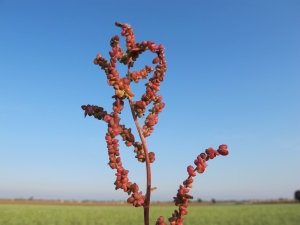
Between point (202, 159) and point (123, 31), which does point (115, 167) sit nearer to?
point (202, 159)

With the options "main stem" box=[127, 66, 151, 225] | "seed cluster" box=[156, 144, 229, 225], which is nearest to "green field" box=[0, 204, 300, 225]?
"seed cluster" box=[156, 144, 229, 225]

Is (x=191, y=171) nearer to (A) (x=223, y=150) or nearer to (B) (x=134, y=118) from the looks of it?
(A) (x=223, y=150)

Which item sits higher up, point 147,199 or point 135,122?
point 135,122

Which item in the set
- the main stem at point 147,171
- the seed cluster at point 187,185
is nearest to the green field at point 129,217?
the seed cluster at point 187,185

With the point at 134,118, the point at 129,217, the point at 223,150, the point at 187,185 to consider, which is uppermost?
the point at 134,118

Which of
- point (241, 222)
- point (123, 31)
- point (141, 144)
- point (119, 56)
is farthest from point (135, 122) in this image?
point (241, 222)

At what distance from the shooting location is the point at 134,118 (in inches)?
79.6

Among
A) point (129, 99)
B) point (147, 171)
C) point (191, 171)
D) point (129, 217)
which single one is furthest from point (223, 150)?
point (129, 217)

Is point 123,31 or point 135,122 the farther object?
point 123,31

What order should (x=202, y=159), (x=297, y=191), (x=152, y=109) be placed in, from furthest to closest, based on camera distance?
(x=297, y=191)
(x=152, y=109)
(x=202, y=159)

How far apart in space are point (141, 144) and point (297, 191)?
81.1 m

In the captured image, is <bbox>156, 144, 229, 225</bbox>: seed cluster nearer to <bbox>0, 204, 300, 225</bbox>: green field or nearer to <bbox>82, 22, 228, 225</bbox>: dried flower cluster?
<bbox>82, 22, 228, 225</bbox>: dried flower cluster

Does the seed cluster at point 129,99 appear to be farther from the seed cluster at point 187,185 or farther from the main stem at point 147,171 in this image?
the seed cluster at point 187,185

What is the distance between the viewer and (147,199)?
1923mm
